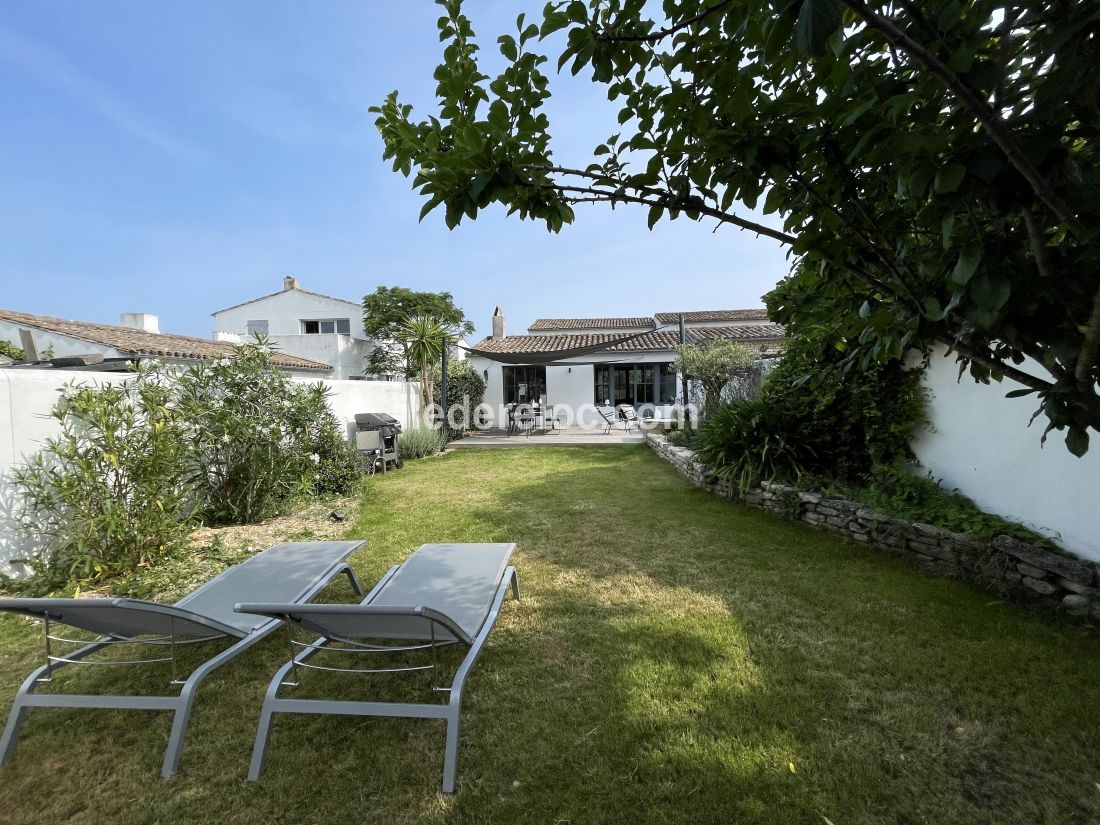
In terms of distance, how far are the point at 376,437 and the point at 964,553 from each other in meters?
8.50

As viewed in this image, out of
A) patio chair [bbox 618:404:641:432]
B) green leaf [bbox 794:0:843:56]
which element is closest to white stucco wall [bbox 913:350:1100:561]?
green leaf [bbox 794:0:843:56]

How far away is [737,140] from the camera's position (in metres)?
1.46

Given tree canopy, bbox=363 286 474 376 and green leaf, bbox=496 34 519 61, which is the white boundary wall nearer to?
green leaf, bbox=496 34 519 61

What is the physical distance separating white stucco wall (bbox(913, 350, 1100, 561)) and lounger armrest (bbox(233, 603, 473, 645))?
124 inches

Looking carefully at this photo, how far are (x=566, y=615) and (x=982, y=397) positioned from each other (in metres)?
4.09

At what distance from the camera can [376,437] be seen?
29.9ft

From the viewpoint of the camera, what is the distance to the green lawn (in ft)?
5.91

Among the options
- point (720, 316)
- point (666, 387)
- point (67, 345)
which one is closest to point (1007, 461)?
point (666, 387)

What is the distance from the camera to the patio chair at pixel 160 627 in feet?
6.56

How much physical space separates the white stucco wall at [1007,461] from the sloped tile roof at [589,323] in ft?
64.4

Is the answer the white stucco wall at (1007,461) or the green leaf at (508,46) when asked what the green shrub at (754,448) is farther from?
the green leaf at (508,46)

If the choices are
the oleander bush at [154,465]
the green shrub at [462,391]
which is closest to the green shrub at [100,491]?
the oleander bush at [154,465]

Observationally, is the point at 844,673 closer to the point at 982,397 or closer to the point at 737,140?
the point at 737,140

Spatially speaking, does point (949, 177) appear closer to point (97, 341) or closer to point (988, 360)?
point (988, 360)
